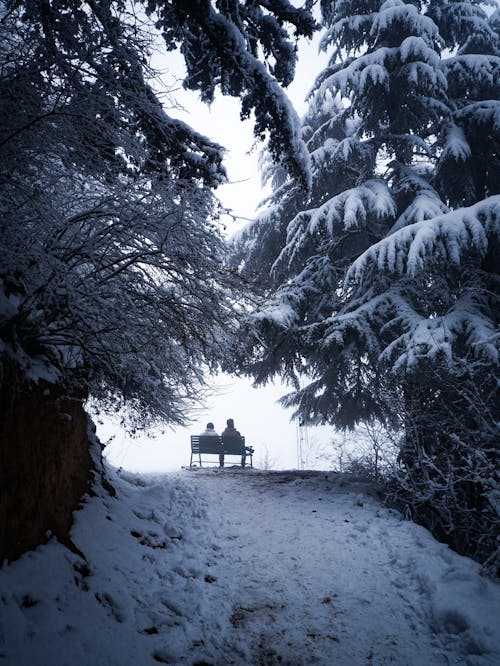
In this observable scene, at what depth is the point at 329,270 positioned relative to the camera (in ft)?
28.5

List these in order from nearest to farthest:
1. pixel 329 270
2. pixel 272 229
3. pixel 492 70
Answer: pixel 492 70 → pixel 329 270 → pixel 272 229

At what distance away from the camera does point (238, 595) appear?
3811mm

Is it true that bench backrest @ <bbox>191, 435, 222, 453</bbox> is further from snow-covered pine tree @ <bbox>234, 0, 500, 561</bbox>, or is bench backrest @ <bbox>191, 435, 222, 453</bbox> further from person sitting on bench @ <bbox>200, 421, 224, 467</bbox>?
snow-covered pine tree @ <bbox>234, 0, 500, 561</bbox>

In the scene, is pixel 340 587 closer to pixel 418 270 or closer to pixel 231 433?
pixel 418 270

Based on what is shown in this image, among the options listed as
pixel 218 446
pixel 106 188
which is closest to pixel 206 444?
pixel 218 446

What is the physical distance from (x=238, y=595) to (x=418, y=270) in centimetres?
529

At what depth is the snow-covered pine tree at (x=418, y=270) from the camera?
5344mm

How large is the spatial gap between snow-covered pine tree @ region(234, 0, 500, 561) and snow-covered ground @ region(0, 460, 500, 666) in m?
1.17

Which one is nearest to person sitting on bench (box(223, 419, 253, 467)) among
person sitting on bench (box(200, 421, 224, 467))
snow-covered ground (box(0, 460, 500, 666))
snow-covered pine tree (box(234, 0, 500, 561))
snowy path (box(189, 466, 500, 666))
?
person sitting on bench (box(200, 421, 224, 467))

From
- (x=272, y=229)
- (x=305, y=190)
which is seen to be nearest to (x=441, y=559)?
(x=305, y=190)

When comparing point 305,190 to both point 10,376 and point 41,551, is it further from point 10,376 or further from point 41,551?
point 41,551

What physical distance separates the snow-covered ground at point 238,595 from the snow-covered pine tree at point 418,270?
1.17 metres

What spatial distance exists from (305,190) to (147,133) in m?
2.19

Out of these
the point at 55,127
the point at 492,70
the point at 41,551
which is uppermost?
the point at 492,70
